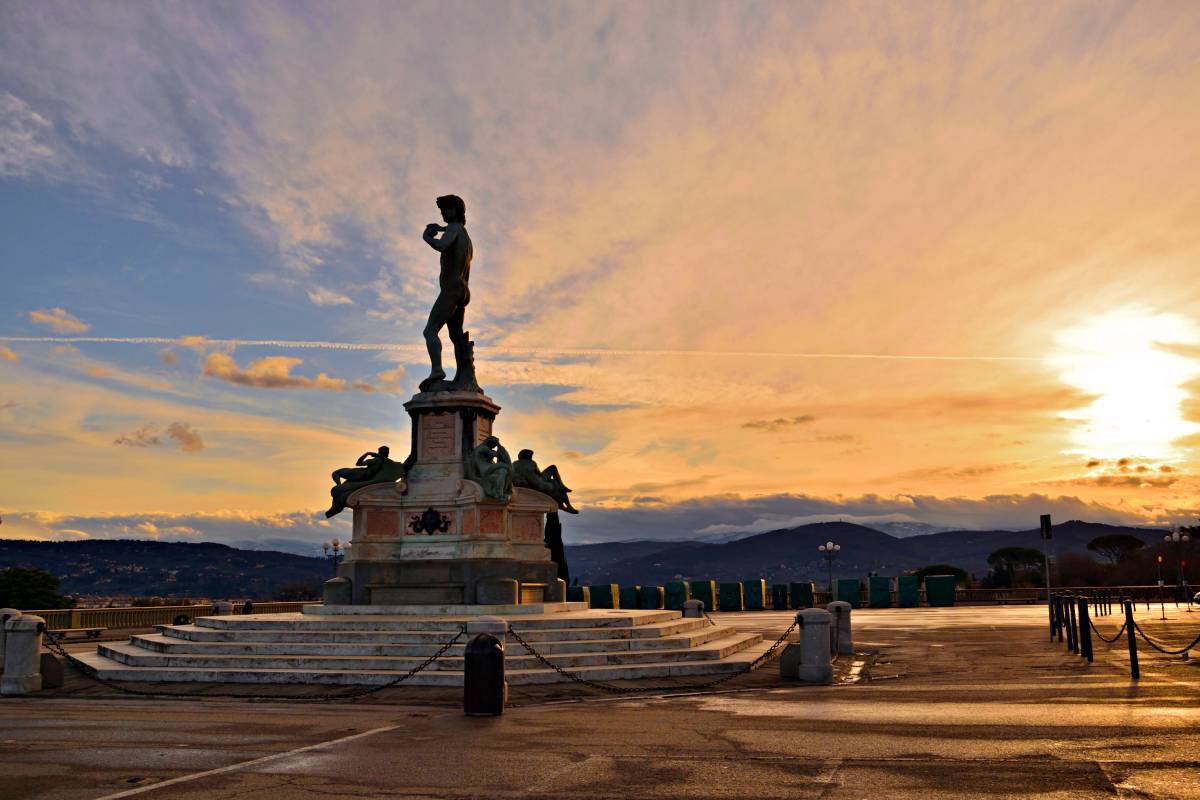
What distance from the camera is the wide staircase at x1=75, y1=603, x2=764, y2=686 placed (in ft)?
55.5

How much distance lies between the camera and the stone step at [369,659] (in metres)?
17.1

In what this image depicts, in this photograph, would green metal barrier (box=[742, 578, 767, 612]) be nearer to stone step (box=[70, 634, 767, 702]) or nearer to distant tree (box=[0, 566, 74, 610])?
distant tree (box=[0, 566, 74, 610])

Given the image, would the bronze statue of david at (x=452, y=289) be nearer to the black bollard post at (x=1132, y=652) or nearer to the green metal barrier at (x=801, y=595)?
the black bollard post at (x=1132, y=652)

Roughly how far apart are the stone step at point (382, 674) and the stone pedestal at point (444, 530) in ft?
15.7

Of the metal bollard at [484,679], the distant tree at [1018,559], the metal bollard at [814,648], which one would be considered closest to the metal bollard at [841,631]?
the metal bollard at [814,648]

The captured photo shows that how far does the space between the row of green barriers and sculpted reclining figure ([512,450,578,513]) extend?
865 inches

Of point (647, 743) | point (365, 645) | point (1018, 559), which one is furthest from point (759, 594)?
point (1018, 559)

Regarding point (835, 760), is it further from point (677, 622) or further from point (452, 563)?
point (452, 563)

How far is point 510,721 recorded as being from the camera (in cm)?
1246

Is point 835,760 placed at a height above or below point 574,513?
below

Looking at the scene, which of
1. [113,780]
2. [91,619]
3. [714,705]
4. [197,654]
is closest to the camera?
[113,780]

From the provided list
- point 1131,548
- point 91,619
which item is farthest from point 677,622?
point 1131,548

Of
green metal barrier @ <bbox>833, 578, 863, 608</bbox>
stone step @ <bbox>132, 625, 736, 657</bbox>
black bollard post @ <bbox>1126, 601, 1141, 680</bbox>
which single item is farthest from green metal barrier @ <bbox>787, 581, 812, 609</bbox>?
black bollard post @ <bbox>1126, 601, 1141, 680</bbox>

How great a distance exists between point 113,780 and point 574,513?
53.8 feet
